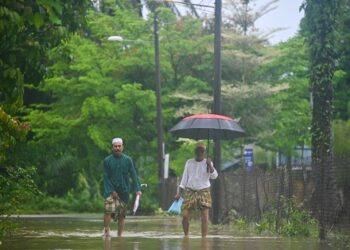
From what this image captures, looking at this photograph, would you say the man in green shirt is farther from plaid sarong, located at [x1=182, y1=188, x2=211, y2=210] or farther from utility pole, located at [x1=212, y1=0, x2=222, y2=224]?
utility pole, located at [x1=212, y1=0, x2=222, y2=224]

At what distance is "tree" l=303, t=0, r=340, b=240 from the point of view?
63.4 ft

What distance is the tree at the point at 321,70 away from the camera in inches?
761

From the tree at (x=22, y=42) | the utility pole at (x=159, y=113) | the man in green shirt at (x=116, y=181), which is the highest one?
the utility pole at (x=159, y=113)

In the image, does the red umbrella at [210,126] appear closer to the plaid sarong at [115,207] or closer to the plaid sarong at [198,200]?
the plaid sarong at [198,200]

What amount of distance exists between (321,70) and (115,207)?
5.84m

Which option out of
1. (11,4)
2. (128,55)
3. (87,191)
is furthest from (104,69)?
(11,4)

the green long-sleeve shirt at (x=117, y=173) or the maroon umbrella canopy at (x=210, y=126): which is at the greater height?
the maroon umbrella canopy at (x=210, y=126)

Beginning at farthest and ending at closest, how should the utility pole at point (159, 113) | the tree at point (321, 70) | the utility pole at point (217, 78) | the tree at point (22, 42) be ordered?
the utility pole at point (159, 113) < the utility pole at point (217, 78) < the tree at point (321, 70) < the tree at point (22, 42)

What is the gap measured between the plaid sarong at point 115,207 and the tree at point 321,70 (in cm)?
365

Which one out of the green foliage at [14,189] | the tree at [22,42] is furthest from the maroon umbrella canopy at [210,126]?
the tree at [22,42]

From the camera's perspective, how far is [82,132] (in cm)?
4331

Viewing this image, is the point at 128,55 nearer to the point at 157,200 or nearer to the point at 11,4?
the point at 157,200

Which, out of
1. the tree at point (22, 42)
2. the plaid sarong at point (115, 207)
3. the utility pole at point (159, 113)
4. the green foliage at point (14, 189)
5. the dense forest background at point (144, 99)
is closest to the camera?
the tree at point (22, 42)

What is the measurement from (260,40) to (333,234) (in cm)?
3043
